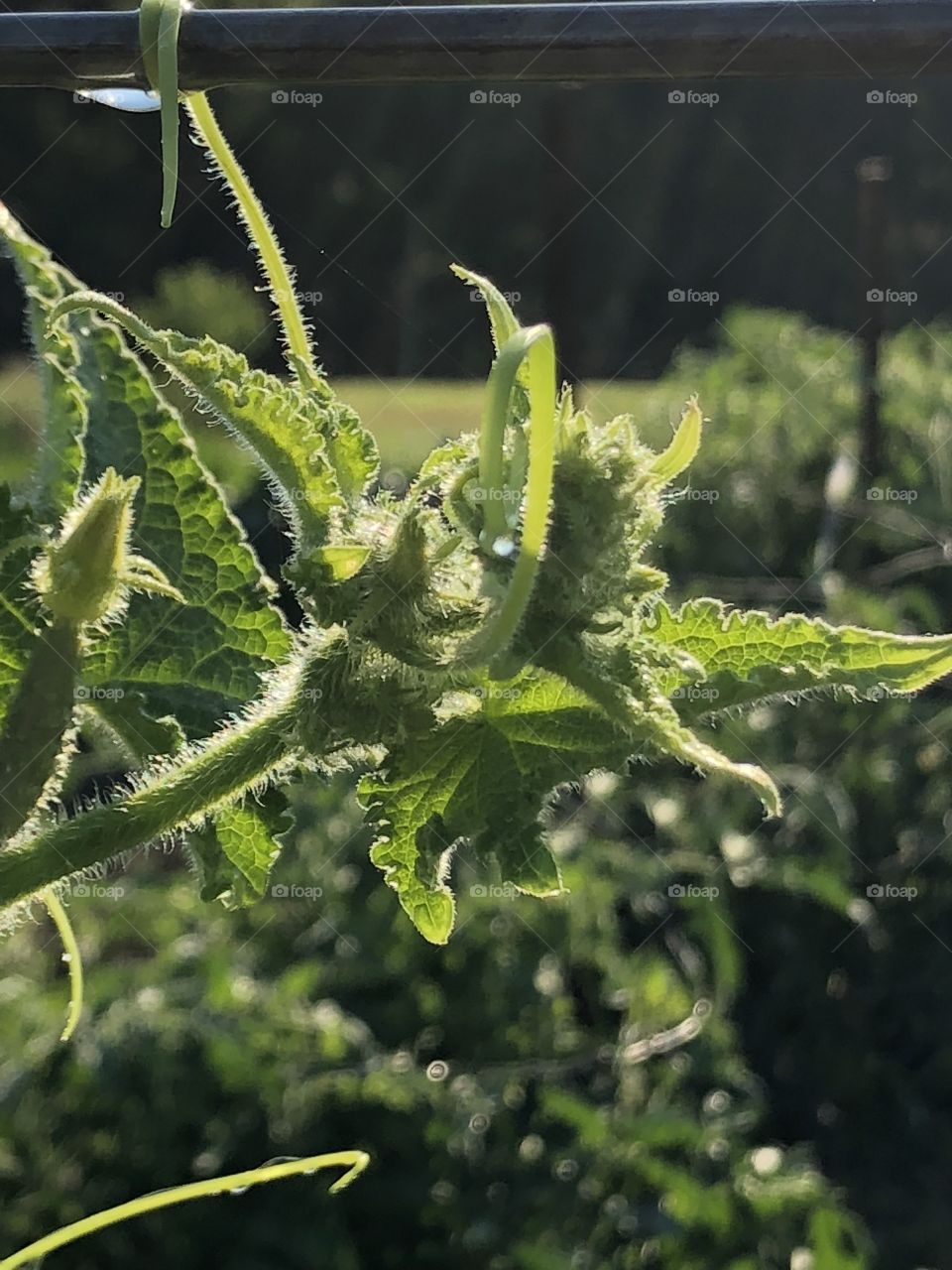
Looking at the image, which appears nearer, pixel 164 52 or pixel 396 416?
pixel 164 52

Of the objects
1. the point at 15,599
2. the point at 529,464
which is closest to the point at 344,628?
the point at 529,464

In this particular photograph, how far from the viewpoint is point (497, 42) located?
72 cm

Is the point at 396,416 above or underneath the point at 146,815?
underneath

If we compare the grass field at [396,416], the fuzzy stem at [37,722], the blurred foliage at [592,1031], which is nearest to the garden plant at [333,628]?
the fuzzy stem at [37,722]

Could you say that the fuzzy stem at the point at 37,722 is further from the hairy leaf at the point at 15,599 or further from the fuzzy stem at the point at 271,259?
the fuzzy stem at the point at 271,259

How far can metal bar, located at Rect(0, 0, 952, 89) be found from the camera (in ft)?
2.37

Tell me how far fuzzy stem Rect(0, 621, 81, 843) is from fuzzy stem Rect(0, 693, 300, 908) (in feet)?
0.07

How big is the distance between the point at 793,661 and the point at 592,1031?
200cm

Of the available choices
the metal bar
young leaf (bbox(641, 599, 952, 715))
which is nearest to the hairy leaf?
the metal bar

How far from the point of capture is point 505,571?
592 millimetres

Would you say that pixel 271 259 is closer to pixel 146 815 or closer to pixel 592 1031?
pixel 146 815

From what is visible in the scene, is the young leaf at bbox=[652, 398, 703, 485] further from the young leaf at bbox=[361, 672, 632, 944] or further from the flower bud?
the flower bud

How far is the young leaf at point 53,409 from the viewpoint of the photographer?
780mm

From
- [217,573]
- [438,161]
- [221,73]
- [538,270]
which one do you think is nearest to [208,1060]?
[217,573]
